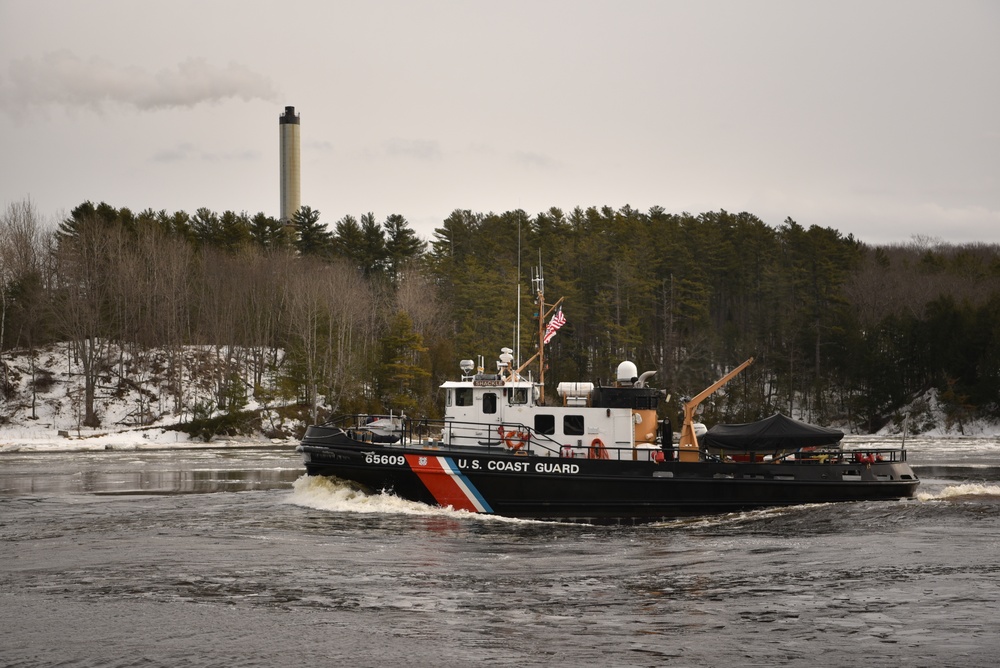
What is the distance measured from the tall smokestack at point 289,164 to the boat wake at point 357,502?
Answer: 2434 inches

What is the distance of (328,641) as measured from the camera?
13.4 metres

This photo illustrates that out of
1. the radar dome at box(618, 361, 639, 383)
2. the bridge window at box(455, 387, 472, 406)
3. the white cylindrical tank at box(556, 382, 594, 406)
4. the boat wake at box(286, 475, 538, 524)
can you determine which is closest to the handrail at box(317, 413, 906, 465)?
the bridge window at box(455, 387, 472, 406)

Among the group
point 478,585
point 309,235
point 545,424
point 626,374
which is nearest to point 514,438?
point 545,424

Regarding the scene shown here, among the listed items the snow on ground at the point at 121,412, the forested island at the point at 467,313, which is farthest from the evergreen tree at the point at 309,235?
the snow on ground at the point at 121,412

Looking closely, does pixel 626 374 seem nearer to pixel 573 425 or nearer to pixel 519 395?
pixel 573 425

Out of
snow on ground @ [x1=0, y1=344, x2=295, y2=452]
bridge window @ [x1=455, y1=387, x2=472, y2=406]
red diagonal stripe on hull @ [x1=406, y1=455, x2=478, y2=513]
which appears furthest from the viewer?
snow on ground @ [x1=0, y1=344, x2=295, y2=452]

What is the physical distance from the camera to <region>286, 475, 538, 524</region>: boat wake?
23.9 m

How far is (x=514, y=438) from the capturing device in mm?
24484

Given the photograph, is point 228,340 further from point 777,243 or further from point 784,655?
point 784,655

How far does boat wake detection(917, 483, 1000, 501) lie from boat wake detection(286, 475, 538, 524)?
1096 centimetres

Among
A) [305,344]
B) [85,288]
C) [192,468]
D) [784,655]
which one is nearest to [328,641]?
[784,655]

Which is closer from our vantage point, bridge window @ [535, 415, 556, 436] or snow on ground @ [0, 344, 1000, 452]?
bridge window @ [535, 415, 556, 436]

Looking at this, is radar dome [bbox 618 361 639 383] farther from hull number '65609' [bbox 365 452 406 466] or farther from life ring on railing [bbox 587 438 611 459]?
hull number '65609' [bbox 365 452 406 466]

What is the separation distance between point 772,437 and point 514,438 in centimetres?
613
